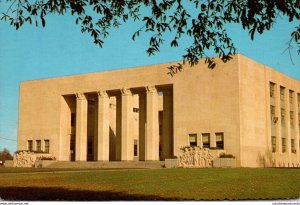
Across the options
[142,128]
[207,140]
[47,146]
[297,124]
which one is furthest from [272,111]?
[47,146]

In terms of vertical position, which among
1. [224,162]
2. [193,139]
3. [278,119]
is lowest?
[224,162]

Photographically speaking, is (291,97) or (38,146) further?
(38,146)

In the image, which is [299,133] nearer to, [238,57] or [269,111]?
Answer: [269,111]

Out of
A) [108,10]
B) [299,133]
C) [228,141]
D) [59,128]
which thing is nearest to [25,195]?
[108,10]

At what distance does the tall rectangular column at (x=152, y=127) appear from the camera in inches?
2024

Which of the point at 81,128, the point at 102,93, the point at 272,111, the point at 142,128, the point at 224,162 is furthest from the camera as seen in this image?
the point at 81,128

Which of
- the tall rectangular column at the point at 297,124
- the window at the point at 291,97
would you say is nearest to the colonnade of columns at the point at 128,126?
the window at the point at 291,97

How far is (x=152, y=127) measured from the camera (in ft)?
169

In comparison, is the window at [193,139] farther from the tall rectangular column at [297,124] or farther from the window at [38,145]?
the window at [38,145]

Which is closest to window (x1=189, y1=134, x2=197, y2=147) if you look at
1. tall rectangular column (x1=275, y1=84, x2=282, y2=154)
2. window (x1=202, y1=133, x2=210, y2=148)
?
window (x1=202, y1=133, x2=210, y2=148)

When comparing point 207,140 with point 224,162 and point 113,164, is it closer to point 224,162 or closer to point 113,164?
point 224,162

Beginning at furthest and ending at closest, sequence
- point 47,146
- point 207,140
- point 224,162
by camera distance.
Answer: point 47,146 → point 207,140 → point 224,162

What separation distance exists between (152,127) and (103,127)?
23.8ft

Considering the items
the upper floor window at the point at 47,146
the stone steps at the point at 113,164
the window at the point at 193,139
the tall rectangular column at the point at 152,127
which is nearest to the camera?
the stone steps at the point at 113,164
